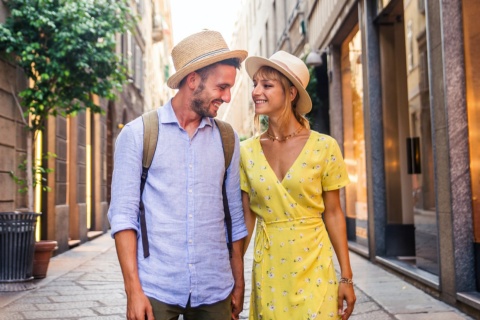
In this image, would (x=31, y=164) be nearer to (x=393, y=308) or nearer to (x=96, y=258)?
(x=96, y=258)

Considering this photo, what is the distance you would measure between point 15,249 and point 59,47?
2.90 metres

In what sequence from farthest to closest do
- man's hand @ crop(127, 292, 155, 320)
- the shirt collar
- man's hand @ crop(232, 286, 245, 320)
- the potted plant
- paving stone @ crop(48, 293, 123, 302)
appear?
the potted plant, paving stone @ crop(48, 293, 123, 302), man's hand @ crop(232, 286, 245, 320), the shirt collar, man's hand @ crop(127, 292, 155, 320)

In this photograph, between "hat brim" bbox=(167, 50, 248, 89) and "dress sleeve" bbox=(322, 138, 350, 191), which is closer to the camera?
"hat brim" bbox=(167, 50, 248, 89)

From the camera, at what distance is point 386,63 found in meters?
9.16

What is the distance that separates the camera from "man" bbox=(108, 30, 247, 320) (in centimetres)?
236

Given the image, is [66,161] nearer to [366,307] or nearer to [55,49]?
[55,49]

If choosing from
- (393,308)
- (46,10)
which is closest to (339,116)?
(46,10)

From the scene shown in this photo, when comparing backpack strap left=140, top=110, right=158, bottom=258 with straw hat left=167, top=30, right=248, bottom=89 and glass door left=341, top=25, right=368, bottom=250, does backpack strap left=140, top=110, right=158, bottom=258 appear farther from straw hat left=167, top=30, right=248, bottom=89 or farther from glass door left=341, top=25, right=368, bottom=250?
glass door left=341, top=25, right=368, bottom=250

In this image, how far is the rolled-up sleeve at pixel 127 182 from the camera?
92.7 inches

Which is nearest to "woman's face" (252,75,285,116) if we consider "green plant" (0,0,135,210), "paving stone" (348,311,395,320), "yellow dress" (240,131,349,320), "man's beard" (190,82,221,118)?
"yellow dress" (240,131,349,320)

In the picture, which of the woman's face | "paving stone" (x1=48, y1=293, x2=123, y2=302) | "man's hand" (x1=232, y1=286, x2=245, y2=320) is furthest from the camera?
"paving stone" (x1=48, y1=293, x2=123, y2=302)

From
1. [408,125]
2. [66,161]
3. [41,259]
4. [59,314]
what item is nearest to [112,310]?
[59,314]

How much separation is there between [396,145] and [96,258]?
5.27 meters

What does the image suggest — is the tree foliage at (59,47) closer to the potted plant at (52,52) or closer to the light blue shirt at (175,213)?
the potted plant at (52,52)
